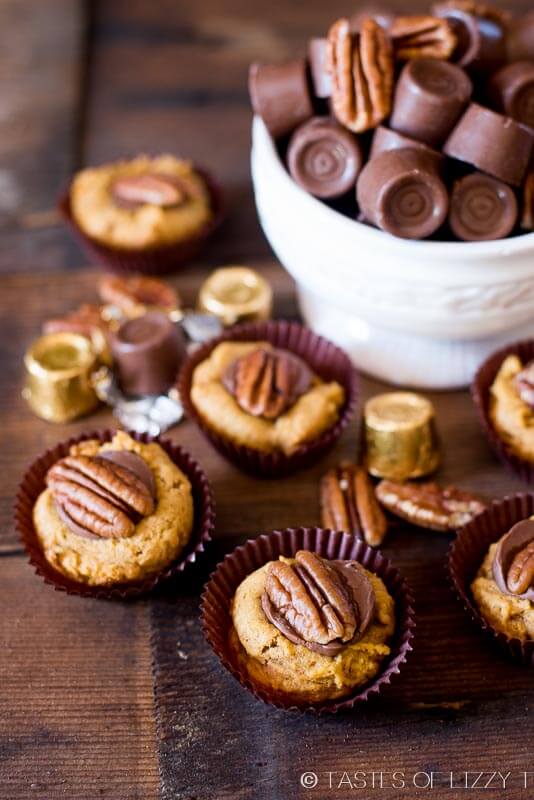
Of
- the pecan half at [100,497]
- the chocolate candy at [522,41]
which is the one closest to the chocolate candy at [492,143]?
the chocolate candy at [522,41]

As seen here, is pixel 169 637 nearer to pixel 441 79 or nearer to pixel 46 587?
pixel 46 587

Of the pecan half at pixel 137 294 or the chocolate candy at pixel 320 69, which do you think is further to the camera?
the pecan half at pixel 137 294

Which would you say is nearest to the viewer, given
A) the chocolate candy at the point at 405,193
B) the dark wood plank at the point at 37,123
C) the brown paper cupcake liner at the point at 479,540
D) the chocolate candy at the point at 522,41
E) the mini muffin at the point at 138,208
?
the brown paper cupcake liner at the point at 479,540

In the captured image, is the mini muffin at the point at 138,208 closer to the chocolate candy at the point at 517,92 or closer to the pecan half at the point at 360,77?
the pecan half at the point at 360,77

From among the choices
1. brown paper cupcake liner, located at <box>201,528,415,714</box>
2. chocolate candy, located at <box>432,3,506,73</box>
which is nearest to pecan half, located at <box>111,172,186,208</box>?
chocolate candy, located at <box>432,3,506,73</box>

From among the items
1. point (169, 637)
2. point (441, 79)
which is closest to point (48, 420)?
point (169, 637)
